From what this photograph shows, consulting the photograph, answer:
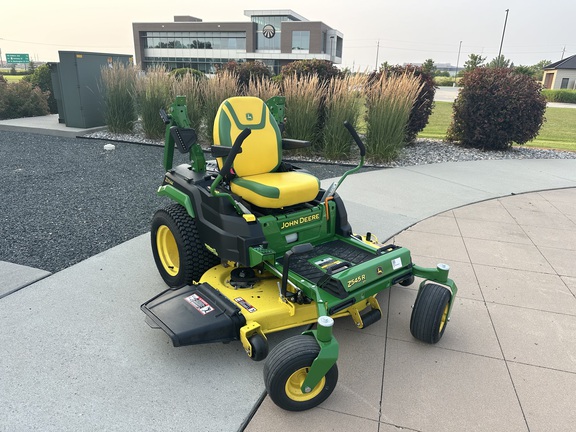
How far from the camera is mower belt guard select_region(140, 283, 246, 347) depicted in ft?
7.62

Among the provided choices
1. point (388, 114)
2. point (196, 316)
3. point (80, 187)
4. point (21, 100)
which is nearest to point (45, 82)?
point (21, 100)

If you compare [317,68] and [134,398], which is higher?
[317,68]

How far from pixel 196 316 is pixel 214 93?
600 cm

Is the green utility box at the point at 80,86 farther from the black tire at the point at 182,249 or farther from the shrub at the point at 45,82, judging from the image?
the black tire at the point at 182,249

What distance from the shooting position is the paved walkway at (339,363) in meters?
2.10

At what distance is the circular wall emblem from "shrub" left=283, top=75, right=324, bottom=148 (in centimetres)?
4447

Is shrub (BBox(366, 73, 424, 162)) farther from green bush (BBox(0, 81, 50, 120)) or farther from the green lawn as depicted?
green bush (BBox(0, 81, 50, 120))

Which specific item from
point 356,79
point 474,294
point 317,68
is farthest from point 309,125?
point 474,294

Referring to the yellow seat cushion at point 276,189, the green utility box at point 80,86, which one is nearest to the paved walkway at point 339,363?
the yellow seat cushion at point 276,189

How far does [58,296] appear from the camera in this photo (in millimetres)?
3023

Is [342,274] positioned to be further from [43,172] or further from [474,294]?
[43,172]

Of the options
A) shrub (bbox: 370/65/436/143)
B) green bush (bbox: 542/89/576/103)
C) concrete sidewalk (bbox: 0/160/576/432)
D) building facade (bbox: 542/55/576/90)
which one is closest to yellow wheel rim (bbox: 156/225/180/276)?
concrete sidewalk (bbox: 0/160/576/432)

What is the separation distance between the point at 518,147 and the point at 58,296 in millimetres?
9694

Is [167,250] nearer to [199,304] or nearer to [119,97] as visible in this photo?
[199,304]
